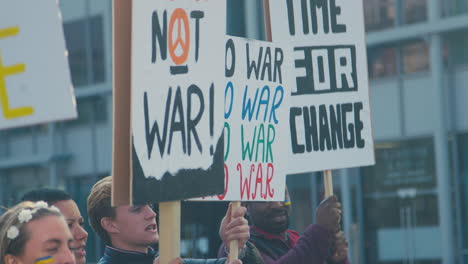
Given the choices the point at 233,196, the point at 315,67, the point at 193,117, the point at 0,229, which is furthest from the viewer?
the point at 315,67

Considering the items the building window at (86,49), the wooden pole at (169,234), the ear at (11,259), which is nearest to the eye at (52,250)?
the ear at (11,259)

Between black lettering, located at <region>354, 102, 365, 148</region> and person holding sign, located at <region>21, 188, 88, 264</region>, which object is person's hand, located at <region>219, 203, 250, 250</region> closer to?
person holding sign, located at <region>21, 188, 88, 264</region>

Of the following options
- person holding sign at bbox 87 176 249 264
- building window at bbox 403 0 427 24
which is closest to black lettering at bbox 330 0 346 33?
person holding sign at bbox 87 176 249 264

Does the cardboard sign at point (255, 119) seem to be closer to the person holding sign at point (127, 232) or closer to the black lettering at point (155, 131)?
the person holding sign at point (127, 232)

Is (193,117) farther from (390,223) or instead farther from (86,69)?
(86,69)

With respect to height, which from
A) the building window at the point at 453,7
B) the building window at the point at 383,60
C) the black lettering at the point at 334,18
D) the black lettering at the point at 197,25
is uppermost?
the building window at the point at 453,7

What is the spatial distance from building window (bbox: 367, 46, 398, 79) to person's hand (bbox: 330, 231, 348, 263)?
39.1ft

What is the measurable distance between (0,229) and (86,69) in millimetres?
19257

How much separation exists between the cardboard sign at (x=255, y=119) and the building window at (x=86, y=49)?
683 inches

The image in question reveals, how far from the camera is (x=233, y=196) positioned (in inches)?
172

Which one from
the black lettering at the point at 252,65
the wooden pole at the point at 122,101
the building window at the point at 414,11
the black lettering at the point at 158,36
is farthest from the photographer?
the building window at the point at 414,11

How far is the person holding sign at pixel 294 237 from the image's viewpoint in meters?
5.11

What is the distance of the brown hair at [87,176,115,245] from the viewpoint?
4.42m

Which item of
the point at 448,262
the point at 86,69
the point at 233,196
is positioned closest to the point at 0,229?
the point at 233,196
